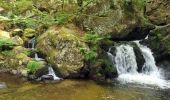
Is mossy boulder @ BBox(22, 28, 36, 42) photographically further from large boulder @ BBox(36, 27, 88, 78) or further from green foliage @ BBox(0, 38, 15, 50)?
green foliage @ BBox(0, 38, 15, 50)

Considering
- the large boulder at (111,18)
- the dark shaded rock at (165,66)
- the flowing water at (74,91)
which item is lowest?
the flowing water at (74,91)

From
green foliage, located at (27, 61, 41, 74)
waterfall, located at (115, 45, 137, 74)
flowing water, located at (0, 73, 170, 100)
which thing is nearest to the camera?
flowing water, located at (0, 73, 170, 100)

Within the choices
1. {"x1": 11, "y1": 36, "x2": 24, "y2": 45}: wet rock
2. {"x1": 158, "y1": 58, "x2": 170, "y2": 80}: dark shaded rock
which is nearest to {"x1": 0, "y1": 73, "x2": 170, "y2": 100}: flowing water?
{"x1": 11, "y1": 36, "x2": 24, "y2": 45}: wet rock

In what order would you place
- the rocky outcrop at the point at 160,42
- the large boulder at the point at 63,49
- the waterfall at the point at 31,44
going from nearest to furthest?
1. the large boulder at the point at 63,49
2. the waterfall at the point at 31,44
3. the rocky outcrop at the point at 160,42

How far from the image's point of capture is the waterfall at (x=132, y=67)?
740 inches

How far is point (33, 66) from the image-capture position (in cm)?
1764

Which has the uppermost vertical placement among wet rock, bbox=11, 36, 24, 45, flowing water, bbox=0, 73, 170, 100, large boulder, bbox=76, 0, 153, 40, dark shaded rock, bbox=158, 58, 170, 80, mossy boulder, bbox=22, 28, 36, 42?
large boulder, bbox=76, 0, 153, 40

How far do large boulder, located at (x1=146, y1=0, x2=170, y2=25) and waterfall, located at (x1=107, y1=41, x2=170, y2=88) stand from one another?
165 inches

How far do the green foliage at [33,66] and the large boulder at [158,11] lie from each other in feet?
31.4

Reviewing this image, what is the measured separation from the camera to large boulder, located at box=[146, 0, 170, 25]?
24.3 m

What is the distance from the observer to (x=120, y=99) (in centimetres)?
1509

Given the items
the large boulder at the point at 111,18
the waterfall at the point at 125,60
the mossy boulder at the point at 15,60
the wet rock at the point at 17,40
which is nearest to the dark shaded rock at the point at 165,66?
the waterfall at the point at 125,60

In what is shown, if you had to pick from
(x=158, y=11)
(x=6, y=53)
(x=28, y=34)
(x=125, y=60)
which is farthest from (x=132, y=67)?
(x=158, y=11)

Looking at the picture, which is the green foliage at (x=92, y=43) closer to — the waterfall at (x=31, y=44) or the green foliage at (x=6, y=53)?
the waterfall at (x=31, y=44)
